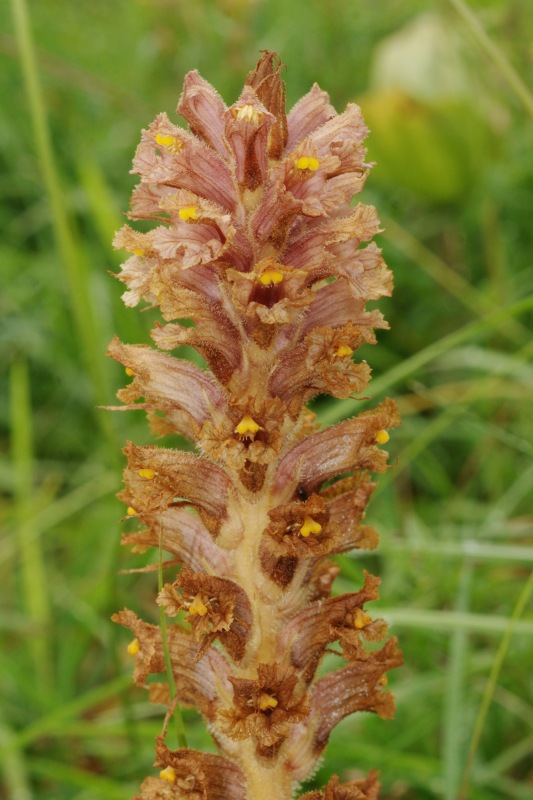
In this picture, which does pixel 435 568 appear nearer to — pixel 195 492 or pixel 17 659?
pixel 195 492

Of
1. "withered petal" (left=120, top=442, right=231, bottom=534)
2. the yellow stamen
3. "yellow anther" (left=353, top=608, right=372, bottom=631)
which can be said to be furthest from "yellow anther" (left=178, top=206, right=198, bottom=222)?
"yellow anther" (left=353, top=608, right=372, bottom=631)

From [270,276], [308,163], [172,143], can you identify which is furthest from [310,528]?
[172,143]

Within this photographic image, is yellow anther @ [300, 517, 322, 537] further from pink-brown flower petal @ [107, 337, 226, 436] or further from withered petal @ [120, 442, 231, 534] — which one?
pink-brown flower petal @ [107, 337, 226, 436]

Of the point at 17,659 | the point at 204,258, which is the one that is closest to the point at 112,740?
the point at 17,659

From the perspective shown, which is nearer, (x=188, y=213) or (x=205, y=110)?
(x=188, y=213)

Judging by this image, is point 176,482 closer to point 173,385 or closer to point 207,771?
point 173,385

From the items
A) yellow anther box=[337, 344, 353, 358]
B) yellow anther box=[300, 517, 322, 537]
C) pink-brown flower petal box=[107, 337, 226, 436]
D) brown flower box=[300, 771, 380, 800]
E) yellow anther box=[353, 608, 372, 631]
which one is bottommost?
brown flower box=[300, 771, 380, 800]

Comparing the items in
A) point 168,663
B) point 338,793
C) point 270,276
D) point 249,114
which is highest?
point 249,114
